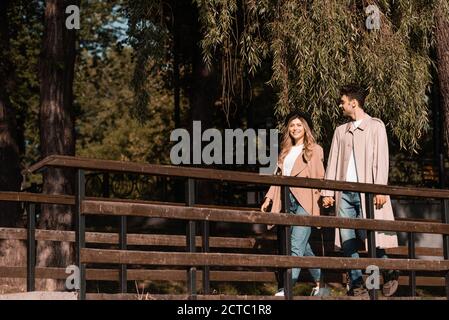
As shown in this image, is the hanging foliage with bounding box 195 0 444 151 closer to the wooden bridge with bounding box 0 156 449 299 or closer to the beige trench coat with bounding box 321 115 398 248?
the wooden bridge with bounding box 0 156 449 299

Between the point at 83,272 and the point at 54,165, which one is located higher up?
the point at 54,165

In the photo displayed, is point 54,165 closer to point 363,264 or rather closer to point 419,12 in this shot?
point 363,264

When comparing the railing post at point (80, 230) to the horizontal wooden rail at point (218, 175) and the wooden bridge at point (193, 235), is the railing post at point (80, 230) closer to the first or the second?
the wooden bridge at point (193, 235)

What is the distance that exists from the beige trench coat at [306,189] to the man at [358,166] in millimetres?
114

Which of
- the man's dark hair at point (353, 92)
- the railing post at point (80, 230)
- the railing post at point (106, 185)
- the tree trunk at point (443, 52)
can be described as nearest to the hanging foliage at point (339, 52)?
the tree trunk at point (443, 52)

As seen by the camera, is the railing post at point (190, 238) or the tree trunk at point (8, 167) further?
the tree trunk at point (8, 167)

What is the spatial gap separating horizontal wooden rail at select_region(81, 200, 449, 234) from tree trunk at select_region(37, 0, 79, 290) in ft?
21.3

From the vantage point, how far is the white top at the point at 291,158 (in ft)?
35.5

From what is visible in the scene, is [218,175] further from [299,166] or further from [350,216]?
[350,216]

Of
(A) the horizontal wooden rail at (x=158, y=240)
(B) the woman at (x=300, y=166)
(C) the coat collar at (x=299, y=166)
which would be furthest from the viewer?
(A) the horizontal wooden rail at (x=158, y=240)

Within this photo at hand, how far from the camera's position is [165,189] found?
24.9m
